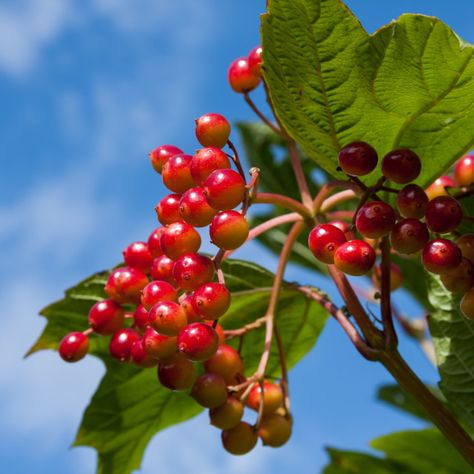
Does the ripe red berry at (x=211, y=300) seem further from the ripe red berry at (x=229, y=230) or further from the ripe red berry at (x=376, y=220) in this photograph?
the ripe red berry at (x=376, y=220)

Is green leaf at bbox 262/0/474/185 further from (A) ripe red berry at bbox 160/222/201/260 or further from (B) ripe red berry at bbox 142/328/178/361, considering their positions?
(B) ripe red berry at bbox 142/328/178/361

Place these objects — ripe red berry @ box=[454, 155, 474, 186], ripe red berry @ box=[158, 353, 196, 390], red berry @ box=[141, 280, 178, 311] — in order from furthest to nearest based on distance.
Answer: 1. ripe red berry @ box=[454, 155, 474, 186]
2. ripe red berry @ box=[158, 353, 196, 390]
3. red berry @ box=[141, 280, 178, 311]

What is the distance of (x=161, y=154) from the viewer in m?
1.73

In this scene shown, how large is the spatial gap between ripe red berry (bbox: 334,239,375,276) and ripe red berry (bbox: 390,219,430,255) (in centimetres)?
7

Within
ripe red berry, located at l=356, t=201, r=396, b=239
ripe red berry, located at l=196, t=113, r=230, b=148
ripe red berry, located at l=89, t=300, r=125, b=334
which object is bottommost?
ripe red berry, located at l=356, t=201, r=396, b=239

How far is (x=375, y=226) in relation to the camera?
1.54 meters

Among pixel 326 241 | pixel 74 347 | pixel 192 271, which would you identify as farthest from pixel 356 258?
pixel 74 347

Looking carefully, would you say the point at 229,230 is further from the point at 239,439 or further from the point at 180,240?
the point at 239,439

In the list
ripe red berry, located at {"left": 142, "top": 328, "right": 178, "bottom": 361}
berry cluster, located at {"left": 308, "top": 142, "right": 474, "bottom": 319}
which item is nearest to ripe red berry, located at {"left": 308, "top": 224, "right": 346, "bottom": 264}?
berry cluster, located at {"left": 308, "top": 142, "right": 474, "bottom": 319}

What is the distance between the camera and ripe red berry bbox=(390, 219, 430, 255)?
1.54 meters

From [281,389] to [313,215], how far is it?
1.42 feet

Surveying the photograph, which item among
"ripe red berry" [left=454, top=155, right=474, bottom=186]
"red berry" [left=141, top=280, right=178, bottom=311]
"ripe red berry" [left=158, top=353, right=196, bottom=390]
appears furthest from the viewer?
"ripe red berry" [left=454, top=155, right=474, bottom=186]

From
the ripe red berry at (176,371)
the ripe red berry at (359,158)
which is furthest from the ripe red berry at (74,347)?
the ripe red berry at (359,158)

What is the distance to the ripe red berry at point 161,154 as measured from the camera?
1731mm
